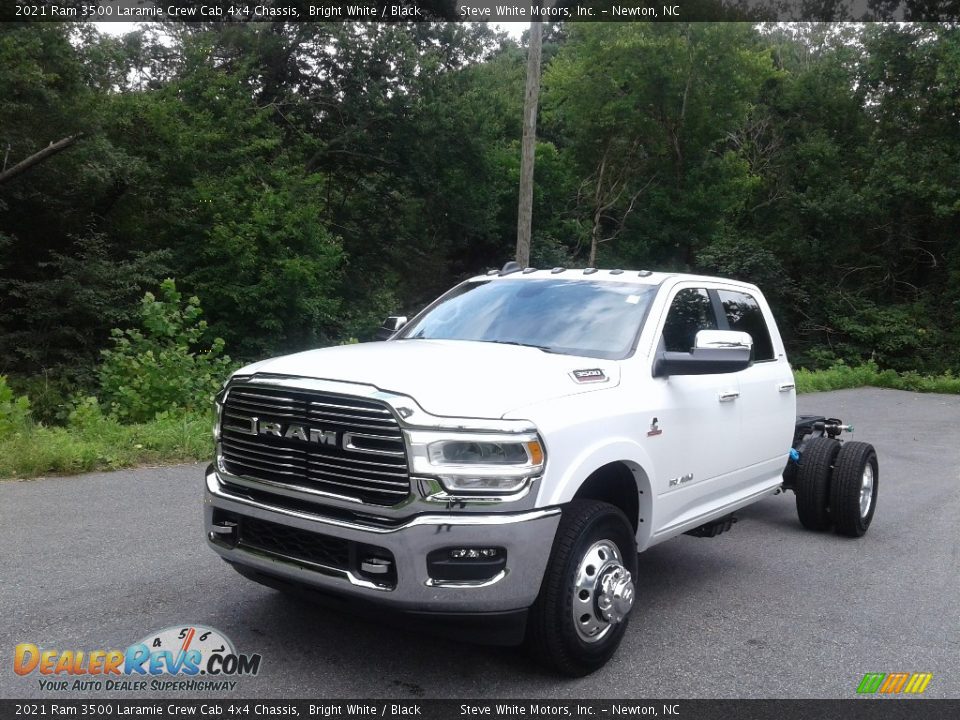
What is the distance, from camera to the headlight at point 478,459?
375cm

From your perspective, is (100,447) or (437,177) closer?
(100,447)

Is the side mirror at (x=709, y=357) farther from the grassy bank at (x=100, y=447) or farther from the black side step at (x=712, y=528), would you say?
the grassy bank at (x=100, y=447)

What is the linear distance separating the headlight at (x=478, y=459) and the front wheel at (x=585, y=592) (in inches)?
16.1

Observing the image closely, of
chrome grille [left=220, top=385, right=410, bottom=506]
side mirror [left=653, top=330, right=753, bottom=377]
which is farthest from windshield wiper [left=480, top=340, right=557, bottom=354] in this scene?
chrome grille [left=220, top=385, right=410, bottom=506]

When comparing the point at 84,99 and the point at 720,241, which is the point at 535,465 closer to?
the point at 84,99

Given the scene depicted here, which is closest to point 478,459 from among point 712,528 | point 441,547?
point 441,547

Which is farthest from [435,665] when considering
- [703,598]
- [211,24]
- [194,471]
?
[211,24]

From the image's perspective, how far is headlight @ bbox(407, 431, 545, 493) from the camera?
3.75 metres

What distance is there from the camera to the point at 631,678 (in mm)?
4297

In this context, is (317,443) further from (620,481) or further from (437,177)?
(437,177)

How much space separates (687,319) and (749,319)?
109 centimetres

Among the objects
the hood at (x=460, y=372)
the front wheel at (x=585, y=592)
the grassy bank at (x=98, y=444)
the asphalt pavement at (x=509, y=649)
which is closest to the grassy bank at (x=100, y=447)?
the grassy bank at (x=98, y=444)

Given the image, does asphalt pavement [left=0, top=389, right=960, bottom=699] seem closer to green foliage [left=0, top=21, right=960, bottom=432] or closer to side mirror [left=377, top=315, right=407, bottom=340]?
side mirror [left=377, top=315, right=407, bottom=340]

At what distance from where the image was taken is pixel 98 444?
348 inches
